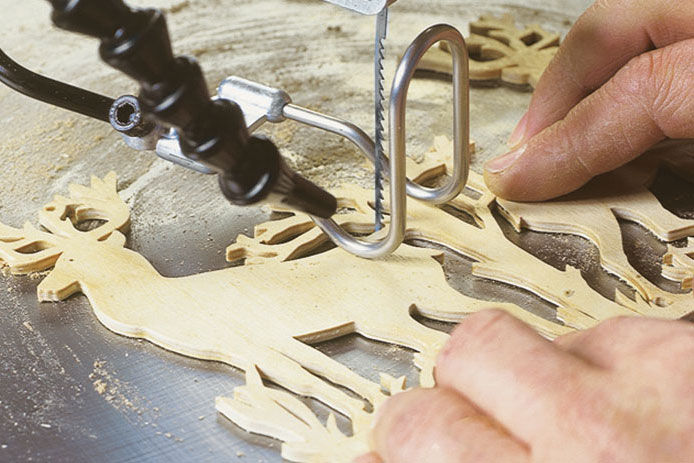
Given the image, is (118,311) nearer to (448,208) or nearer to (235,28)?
(448,208)

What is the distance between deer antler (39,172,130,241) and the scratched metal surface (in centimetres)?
3

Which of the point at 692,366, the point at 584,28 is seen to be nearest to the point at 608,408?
the point at 692,366

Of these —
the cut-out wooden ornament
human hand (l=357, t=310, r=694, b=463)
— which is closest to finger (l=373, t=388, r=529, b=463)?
human hand (l=357, t=310, r=694, b=463)

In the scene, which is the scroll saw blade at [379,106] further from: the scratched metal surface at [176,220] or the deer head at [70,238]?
the deer head at [70,238]

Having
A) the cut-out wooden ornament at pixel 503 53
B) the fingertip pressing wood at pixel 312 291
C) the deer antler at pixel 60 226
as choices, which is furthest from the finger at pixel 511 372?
the cut-out wooden ornament at pixel 503 53

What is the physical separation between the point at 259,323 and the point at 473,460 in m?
0.30

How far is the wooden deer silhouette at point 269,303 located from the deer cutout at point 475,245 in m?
0.03

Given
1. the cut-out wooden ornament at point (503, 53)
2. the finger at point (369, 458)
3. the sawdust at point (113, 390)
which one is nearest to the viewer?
the finger at point (369, 458)

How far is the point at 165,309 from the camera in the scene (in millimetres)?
830

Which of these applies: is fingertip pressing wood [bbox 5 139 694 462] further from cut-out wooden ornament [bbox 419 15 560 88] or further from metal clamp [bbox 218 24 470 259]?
cut-out wooden ornament [bbox 419 15 560 88]

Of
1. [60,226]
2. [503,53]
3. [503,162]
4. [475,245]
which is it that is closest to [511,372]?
[475,245]

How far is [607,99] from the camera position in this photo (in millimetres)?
956

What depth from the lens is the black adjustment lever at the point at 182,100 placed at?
56 centimetres

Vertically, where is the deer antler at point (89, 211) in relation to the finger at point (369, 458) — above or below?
above
